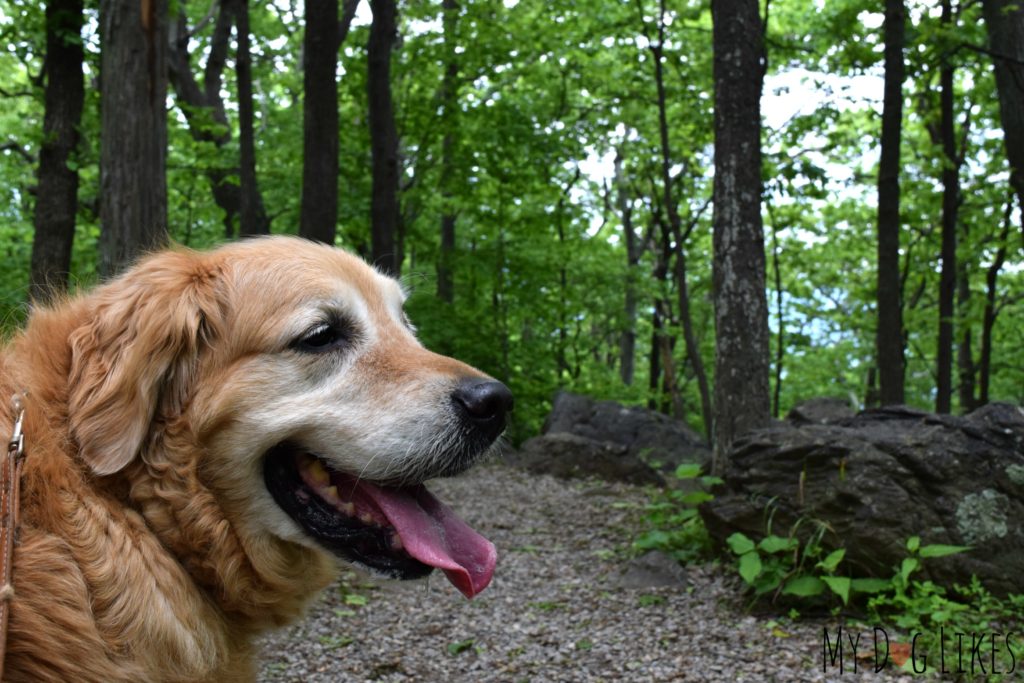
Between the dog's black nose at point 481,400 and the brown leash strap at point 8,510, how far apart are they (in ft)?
3.73

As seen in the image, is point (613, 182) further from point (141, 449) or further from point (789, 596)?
point (141, 449)

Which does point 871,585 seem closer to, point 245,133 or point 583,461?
point 583,461

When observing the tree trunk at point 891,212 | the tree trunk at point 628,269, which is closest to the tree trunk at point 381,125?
the tree trunk at point 891,212

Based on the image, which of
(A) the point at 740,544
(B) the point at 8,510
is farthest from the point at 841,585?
(B) the point at 8,510

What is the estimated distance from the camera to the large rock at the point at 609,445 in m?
11.4

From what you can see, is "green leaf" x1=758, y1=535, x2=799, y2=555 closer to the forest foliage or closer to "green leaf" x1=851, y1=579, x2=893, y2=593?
"green leaf" x1=851, y1=579, x2=893, y2=593

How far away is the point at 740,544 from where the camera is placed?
546 cm

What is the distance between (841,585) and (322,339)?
3547 mm

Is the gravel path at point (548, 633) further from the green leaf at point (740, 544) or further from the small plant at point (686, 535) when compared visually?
the green leaf at point (740, 544)

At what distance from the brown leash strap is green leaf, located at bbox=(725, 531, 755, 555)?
432cm

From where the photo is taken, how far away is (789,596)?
5.23 meters

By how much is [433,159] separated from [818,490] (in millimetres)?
10342

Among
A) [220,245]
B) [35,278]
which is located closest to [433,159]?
[35,278]

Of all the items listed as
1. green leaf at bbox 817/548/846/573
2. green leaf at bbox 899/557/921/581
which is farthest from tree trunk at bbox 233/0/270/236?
green leaf at bbox 899/557/921/581
